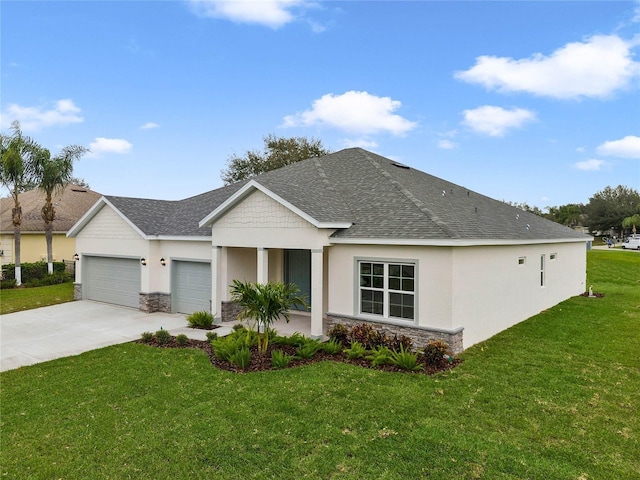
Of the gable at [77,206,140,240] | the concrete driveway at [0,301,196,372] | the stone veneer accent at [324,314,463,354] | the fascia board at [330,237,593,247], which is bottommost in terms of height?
the concrete driveway at [0,301,196,372]

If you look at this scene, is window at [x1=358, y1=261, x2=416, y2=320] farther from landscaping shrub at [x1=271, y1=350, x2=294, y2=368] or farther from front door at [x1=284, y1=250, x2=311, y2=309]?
front door at [x1=284, y1=250, x2=311, y2=309]

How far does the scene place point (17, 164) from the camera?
66.6 ft

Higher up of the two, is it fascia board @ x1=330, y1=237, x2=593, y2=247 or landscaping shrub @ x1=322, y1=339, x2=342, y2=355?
fascia board @ x1=330, y1=237, x2=593, y2=247

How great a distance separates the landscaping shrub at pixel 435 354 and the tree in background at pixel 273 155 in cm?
3109

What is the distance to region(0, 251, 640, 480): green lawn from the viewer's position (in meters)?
4.87

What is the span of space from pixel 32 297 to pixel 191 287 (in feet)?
31.6

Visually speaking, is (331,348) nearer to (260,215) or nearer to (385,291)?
(385,291)

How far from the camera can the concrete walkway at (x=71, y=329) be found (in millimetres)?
9906

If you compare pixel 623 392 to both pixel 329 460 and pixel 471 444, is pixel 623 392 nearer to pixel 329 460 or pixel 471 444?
pixel 471 444

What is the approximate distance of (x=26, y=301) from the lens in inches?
670

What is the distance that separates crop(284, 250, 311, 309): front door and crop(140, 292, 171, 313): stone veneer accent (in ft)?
17.2

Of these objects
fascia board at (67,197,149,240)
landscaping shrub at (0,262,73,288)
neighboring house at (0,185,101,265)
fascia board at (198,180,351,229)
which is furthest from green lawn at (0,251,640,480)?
neighboring house at (0,185,101,265)

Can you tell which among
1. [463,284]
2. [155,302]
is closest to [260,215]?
[463,284]

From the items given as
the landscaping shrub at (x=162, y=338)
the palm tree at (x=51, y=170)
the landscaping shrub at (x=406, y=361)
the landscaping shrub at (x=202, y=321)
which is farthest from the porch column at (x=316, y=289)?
the palm tree at (x=51, y=170)
